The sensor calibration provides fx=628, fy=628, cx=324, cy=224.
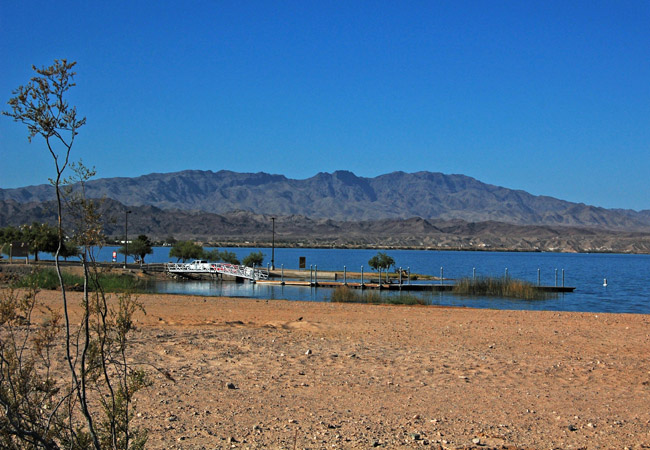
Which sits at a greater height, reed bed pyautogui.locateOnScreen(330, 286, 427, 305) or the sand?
the sand

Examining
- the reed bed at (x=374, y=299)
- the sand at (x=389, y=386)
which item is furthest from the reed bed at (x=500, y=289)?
the sand at (x=389, y=386)

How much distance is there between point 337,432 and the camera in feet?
23.1

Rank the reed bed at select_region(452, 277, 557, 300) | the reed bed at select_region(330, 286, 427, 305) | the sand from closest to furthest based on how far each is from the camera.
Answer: the sand
the reed bed at select_region(330, 286, 427, 305)
the reed bed at select_region(452, 277, 557, 300)

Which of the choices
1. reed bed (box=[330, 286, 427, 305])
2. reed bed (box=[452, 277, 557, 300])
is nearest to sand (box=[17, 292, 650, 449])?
reed bed (box=[330, 286, 427, 305])

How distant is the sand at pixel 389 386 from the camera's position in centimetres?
702

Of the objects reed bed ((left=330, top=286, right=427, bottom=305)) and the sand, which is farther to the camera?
reed bed ((left=330, top=286, right=427, bottom=305))

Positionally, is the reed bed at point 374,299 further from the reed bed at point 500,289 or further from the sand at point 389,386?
Answer: the sand at point 389,386

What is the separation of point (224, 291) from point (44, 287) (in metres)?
13.4

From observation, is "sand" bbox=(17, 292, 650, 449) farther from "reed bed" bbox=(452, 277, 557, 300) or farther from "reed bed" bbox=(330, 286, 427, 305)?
"reed bed" bbox=(452, 277, 557, 300)

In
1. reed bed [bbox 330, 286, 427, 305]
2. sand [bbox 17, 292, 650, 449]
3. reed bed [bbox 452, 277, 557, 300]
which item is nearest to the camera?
sand [bbox 17, 292, 650, 449]

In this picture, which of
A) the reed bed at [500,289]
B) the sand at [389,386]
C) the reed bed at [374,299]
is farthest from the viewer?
the reed bed at [500,289]

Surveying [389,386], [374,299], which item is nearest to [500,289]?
[374,299]

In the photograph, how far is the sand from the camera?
7.02 m

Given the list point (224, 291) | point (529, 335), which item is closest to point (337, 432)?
point (529, 335)
